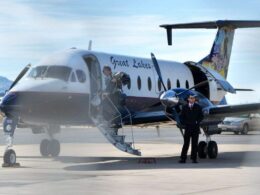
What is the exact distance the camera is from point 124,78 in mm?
23828

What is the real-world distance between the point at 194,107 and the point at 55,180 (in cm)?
731

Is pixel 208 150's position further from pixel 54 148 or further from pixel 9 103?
pixel 9 103

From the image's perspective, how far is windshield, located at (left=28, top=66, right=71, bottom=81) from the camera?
886 inches

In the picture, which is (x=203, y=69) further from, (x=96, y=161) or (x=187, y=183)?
(x=187, y=183)

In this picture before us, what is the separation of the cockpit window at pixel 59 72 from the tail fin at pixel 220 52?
925 centimetres

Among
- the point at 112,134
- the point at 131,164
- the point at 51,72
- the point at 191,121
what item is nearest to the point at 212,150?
the point at 191,121

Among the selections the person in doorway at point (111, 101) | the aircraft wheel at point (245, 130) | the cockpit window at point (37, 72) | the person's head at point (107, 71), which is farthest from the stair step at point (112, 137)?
the aircraft wheel at point (245, 130)

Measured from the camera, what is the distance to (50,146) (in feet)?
83.0

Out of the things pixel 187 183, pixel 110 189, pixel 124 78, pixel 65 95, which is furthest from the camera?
pixel 124 78

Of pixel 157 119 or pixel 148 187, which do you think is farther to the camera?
pixel 157 119

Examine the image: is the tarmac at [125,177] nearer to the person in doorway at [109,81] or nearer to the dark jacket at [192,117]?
the dark jacket at [192,117]

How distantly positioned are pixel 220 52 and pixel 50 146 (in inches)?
377

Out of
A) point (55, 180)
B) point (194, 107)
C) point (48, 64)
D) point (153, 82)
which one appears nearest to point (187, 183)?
point (55, 180)

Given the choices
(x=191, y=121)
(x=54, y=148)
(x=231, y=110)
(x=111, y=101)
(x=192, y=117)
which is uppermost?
(x=111, y=101)
